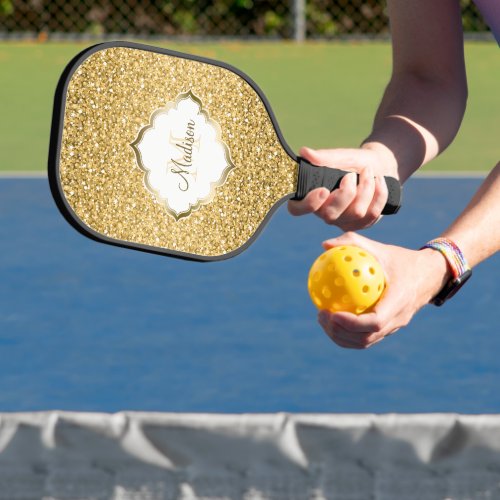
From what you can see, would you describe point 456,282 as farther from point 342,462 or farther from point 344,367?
point 344,367

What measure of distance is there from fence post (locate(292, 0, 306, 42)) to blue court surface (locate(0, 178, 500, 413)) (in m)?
6.94

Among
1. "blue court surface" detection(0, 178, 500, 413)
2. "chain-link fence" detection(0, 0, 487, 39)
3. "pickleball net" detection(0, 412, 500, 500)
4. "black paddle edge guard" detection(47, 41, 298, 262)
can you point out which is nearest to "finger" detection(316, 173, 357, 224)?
"black paddle edge guard" detection(47, 41, 298, 262)

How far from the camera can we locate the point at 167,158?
2154 mm

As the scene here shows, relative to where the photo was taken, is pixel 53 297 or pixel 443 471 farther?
pixel 53 297

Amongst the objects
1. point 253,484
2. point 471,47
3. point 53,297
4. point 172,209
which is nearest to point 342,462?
point 253,484

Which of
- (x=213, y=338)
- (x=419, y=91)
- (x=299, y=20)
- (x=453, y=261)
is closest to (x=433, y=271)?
(x=453, y=261)

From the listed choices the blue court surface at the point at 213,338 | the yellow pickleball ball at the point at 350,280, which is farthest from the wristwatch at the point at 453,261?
the blue court surface at the point at 213,338

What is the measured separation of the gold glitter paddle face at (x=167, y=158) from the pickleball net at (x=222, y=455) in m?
0.31

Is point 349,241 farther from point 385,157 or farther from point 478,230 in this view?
point 385,157

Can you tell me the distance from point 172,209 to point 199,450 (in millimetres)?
411

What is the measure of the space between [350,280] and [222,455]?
16.4 inches

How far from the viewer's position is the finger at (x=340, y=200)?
226 cm

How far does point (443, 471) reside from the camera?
7.47 feet

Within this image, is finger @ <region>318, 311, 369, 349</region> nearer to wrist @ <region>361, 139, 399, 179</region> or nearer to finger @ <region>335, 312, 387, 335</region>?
finger @ <region>335, 312, 387, 335</region>
